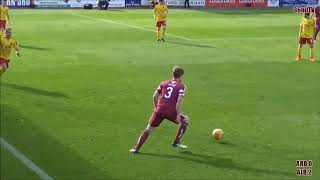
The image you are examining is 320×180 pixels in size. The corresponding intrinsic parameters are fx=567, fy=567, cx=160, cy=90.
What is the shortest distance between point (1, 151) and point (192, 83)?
29.3 ft

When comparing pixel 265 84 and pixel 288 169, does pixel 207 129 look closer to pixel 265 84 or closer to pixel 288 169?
pixel 288 169

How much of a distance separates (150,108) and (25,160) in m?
5.31

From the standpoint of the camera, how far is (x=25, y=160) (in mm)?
10844

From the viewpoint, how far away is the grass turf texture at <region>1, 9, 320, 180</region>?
10977mm

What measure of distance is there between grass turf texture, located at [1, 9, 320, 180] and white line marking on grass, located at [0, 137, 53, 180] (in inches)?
5.1

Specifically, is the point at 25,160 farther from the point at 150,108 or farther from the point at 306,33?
the point at 306,33

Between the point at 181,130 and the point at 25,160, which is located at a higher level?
the point at 181,130

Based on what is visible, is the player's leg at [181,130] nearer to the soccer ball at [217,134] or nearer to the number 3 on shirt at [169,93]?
the number 3 on shirt at [169,93]

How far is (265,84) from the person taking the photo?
750 inches

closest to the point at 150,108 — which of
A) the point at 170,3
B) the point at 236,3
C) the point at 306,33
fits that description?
the point at 306,33

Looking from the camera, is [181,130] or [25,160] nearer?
[25,160]

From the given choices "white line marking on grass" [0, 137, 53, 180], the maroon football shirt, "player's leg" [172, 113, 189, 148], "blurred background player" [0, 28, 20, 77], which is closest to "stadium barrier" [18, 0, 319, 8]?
"blurred background player" [0, 28, 20, 77]

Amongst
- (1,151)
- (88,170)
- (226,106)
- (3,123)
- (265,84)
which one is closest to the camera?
(88,170)

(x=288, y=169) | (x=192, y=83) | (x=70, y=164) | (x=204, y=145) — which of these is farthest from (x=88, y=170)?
(x=192, y=83)
